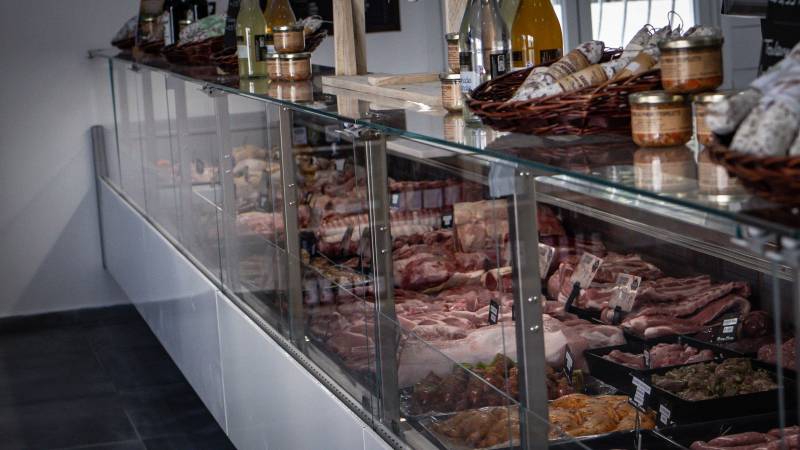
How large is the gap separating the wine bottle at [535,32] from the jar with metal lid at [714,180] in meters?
1.06

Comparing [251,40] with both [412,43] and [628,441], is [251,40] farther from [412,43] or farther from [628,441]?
[412,43]

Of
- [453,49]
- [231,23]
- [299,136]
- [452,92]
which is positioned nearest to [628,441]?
[452,92]

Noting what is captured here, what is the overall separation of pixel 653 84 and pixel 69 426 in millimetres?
3589

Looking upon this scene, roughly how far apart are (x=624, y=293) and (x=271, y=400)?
1.18m

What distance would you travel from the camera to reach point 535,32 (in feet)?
7.84

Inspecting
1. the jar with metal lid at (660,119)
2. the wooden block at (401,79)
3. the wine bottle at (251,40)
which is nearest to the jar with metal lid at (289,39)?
the wine bottle at (251,40)

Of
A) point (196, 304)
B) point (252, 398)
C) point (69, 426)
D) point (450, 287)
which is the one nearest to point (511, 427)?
point (450, 287)

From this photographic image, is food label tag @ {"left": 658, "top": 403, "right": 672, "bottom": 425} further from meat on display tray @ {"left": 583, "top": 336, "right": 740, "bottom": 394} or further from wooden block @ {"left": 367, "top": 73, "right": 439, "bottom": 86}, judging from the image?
wooden block @ {"left": 367, "top": 73, "right": 439, "bottom": 86}

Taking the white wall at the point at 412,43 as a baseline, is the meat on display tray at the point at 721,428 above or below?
below

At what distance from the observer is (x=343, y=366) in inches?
103

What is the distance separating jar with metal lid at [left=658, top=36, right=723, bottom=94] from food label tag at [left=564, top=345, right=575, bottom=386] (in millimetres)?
771

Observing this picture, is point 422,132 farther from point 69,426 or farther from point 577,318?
point 69,426

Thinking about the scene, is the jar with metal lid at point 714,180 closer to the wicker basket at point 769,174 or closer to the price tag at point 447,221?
A: the wicker basket at point 769,174

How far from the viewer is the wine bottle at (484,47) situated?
2186mm
